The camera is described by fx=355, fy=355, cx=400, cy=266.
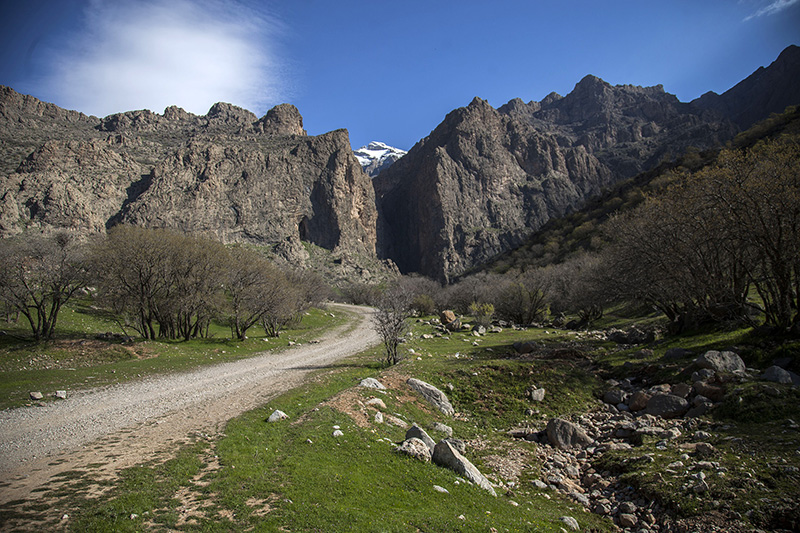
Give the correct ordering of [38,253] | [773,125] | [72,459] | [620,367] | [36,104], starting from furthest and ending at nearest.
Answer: [36,104] < [773,125] < [38,253] < [620,367] < [72,459]

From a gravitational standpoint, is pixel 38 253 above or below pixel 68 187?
below

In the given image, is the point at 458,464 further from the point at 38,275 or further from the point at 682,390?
the point at 38,275

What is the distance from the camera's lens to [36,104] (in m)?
160

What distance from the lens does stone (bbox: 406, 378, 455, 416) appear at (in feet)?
50.6

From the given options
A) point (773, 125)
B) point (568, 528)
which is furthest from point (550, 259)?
point (568, 528)

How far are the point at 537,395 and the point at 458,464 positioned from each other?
8615 millimetres

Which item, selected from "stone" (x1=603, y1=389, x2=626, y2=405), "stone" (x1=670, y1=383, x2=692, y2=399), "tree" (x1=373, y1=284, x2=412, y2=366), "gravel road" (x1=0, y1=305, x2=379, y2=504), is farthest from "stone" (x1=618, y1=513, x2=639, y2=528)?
"tree" (x1=373, y1=284, x2=412, y2=366)

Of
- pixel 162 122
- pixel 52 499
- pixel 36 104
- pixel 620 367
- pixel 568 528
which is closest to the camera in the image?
pixel 52 499

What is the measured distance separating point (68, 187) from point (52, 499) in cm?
15713

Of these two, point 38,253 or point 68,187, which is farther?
point 68,187

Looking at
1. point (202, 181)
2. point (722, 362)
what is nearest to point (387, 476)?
point (722, 362)

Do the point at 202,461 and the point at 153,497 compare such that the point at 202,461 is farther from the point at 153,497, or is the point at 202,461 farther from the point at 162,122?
the point at 162,122

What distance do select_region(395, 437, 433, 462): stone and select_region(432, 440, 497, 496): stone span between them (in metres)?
0.26

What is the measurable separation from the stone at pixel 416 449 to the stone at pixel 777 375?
13.0m
